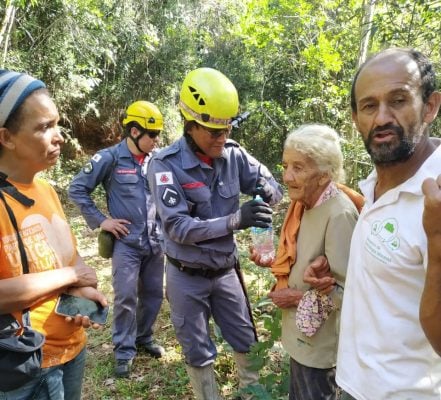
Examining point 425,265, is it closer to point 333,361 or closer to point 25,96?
point 333,361

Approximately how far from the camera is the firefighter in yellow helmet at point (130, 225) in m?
3.79

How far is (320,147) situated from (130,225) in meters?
2.32

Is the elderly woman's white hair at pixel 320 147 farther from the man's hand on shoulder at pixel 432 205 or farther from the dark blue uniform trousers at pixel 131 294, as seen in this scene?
the dark blue uniform trousers at pixel 131 294

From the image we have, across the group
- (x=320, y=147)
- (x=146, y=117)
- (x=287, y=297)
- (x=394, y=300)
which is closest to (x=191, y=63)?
(x=146, y=117)

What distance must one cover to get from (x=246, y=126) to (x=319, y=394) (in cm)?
1281

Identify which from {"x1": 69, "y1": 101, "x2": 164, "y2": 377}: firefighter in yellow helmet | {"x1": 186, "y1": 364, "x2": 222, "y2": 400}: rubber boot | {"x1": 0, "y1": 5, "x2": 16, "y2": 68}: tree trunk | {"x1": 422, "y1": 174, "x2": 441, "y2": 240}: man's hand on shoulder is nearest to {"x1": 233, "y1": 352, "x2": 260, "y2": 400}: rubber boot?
{"x1": 186, "y1": 364, "x2": 222, "y2": 400}: rubber boot

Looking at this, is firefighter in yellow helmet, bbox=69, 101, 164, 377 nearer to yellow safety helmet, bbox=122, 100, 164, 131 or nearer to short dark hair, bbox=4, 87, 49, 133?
yellow safety helmet, bbox=122, 100, 164, 131

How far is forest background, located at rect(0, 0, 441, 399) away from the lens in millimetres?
3951

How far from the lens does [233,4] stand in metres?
13.7

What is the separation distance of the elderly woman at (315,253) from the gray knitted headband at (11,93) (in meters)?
1.34

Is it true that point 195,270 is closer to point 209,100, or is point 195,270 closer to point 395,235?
point 209,100

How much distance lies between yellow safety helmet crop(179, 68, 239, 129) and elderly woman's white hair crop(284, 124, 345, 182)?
0.64 meters

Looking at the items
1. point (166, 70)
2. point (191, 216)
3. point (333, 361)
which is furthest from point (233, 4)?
point (333, 361)

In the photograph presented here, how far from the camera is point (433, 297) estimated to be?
1.24 meters
